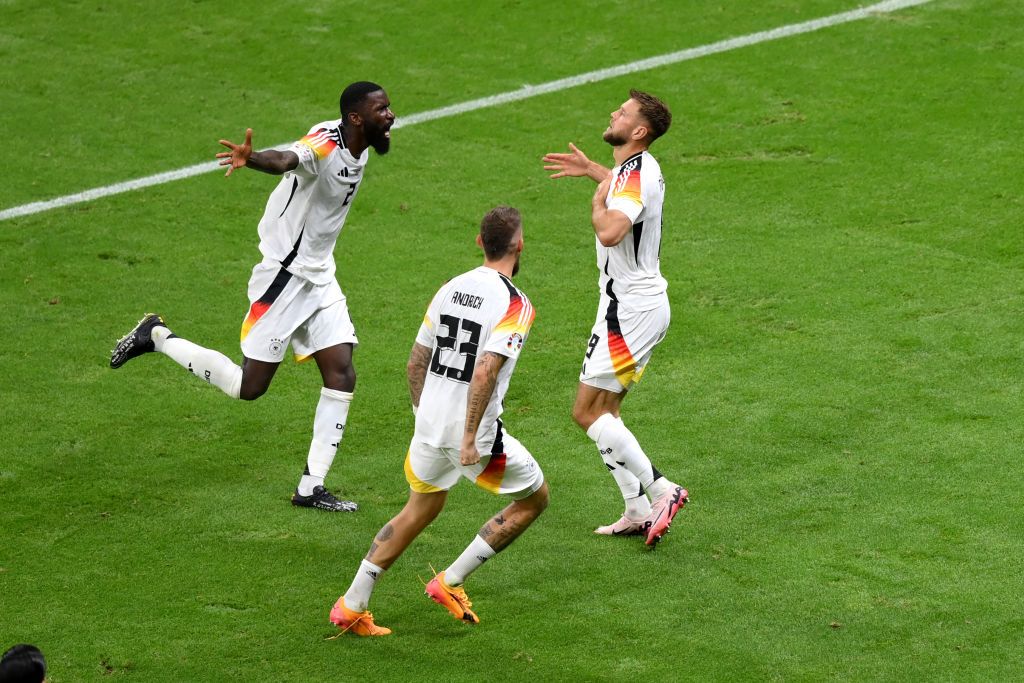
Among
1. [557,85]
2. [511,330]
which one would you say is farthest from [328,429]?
[557,85]

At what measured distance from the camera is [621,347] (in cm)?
787

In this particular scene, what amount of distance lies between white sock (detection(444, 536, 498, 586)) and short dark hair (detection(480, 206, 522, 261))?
1.48 meters

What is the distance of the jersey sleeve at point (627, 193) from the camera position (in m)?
7.57

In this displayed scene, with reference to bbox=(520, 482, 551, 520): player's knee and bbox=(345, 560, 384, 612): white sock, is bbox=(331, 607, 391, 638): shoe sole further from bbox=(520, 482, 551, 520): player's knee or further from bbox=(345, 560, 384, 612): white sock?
bbox=(520, 482, 551, 520): player's knee

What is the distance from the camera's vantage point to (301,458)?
906 cm

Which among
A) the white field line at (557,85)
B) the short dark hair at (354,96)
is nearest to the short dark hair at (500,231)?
the short dark hair at (354,96)

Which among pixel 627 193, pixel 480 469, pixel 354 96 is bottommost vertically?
pixel 480 469

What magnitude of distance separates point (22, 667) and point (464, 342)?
114 inches

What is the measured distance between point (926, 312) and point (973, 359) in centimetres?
76

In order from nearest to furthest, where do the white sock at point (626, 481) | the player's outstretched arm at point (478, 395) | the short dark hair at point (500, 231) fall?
the player's outstretched arm at point (478, 395) < the short dark hair at point (500, 231) < the white sock at point (626, 481)

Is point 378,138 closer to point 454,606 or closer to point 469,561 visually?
point 469,561

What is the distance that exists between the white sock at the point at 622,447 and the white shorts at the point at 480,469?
0.93m

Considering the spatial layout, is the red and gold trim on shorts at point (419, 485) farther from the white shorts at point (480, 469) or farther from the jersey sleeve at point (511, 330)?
the jersey sleeve at point (511, 330)

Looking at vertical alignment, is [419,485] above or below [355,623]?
above
